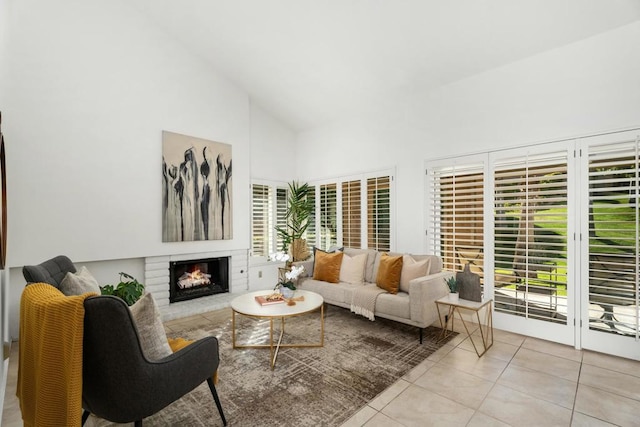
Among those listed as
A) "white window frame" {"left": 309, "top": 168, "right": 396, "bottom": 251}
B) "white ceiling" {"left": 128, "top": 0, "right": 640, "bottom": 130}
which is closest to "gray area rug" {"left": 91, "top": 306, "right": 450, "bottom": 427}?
"white window frame" {"left": 309, "top": 168, "right": 396, "bottom": 251}

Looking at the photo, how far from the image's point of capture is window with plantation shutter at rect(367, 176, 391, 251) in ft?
15.5

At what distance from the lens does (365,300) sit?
363 centimetres

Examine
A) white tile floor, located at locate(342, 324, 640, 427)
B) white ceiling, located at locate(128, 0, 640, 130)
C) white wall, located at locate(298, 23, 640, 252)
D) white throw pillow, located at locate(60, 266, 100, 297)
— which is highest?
white ceiling, located at locate(128, 0, 640, 130)

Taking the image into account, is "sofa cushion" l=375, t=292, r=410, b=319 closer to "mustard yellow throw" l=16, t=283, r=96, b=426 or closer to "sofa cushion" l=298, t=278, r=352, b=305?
"sofa cushion" l=298, t=278, r=352, b=305

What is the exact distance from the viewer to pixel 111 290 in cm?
313

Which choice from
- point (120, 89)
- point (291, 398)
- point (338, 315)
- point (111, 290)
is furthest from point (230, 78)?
point (291, 398)

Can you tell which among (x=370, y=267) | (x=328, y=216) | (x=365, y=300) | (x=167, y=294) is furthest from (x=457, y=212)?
(x=167, y=294)

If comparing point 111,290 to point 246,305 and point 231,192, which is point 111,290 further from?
point 231,192

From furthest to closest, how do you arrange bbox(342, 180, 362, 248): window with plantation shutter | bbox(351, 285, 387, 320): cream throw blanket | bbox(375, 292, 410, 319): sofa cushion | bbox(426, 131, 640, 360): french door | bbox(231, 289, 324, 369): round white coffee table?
bbox(342, 180, 362, 248): window with plantation shutter
bbox(351, 285, 387, 320): cream throw blanket
bbox(375, 292, 410, 319): sofa cushion
bbox(426, 131, 640, 360): french door
bbox(231, 289, 324, 369): round white coffee table

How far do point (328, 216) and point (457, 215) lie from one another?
240 centimetres

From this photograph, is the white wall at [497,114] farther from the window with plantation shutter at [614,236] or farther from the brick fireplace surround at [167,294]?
the brick fireplace surround at [167,294]

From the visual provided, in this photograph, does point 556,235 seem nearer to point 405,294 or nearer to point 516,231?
point 516,231

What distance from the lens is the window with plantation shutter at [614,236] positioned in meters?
2.81

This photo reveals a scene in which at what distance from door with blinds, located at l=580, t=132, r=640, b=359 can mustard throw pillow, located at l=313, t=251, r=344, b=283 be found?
8.95 feet
